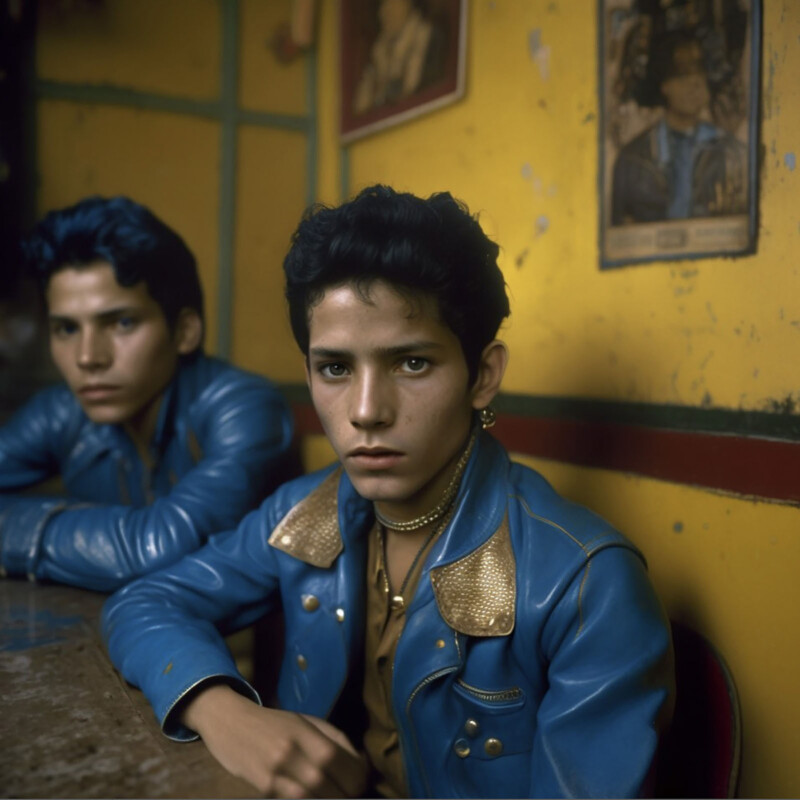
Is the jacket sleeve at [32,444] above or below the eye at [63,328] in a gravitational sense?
below

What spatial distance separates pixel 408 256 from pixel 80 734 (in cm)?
76

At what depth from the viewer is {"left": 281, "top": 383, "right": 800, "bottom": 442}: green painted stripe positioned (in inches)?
51.8

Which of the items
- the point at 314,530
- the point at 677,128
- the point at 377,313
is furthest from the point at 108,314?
the point at 677,128

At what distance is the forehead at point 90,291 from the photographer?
1.80m

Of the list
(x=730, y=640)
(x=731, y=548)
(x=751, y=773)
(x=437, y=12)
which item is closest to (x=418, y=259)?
(x=731, y=548)

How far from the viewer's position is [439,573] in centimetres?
118

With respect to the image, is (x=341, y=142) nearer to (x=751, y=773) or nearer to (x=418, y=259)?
(x=418, y=259)

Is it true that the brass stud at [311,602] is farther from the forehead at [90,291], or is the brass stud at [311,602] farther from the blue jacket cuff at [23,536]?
the forehead at [90,291]

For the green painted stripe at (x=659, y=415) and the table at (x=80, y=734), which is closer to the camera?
the table at (x=80, y=734)

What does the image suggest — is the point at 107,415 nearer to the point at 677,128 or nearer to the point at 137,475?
the point at 137,475

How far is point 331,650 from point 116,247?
1.06 meters

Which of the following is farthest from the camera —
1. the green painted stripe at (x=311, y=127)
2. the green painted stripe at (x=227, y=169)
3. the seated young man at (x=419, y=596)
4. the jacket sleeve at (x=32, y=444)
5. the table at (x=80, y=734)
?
the green painted stripe at (x=311, y=127)

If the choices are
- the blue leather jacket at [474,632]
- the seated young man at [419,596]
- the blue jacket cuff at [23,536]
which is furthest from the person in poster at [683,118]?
the blue jacket cuff at [23,536]

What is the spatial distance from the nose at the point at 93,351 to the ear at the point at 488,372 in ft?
3.23
